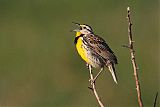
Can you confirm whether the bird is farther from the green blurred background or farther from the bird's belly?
the green blurred background

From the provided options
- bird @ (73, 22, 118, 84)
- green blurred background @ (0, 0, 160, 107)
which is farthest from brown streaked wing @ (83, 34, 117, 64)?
green blurred background @ (0, 0, 160, 107)

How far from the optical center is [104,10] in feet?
33.7

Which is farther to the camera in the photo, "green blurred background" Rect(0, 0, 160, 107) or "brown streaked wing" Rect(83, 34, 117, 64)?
"green blurred background" Rect(0, 0, 160, 107)

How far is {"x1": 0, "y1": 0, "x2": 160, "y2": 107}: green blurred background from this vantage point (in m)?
8.16

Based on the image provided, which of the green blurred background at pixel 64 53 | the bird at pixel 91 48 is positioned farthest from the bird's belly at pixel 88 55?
the green blurred background at pixel 64 53

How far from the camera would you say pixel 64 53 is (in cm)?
905

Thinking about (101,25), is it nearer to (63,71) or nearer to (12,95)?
(63,71)

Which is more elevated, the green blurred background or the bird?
the green blurred background

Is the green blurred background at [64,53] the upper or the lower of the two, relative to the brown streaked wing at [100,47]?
upper

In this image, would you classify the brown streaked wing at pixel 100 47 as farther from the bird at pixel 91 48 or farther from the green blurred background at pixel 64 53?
the green blurred background at pixel 64 53

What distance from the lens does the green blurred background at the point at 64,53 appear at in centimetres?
816

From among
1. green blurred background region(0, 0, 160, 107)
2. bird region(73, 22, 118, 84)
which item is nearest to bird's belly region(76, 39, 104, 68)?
bird region(73, 22, 118, 84)

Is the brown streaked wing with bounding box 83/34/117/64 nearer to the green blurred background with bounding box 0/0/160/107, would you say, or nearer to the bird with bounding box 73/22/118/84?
the bird with bounding box 73/22/118/84

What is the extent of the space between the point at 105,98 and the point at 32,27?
6.83 feet
